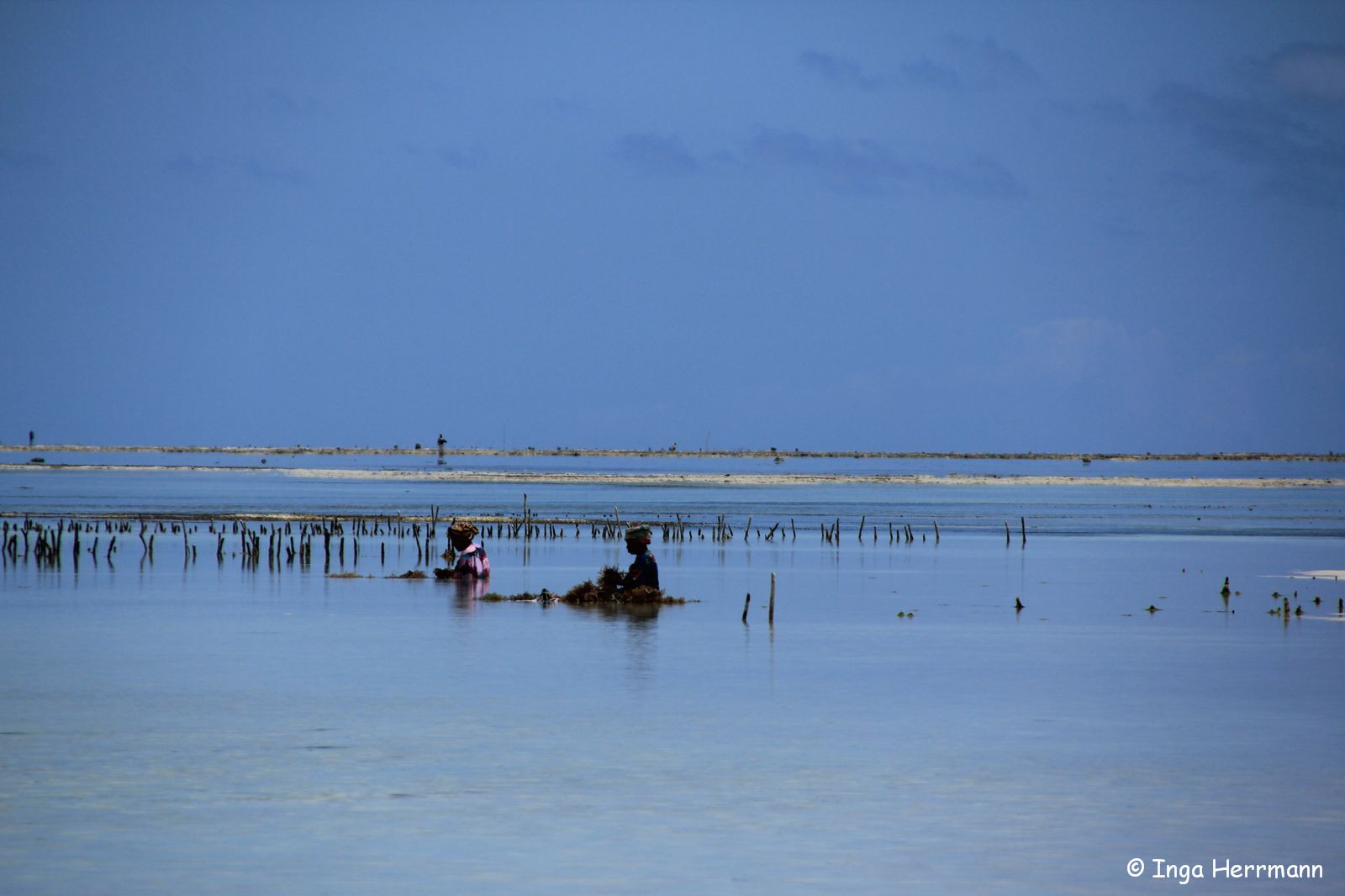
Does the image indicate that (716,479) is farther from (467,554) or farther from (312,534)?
(467,554)

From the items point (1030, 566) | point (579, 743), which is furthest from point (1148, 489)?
point (579, 743)

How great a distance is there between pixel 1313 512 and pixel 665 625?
62.3 m

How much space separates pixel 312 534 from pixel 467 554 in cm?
1519

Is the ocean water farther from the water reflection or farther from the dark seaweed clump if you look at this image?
the dark seaweed clump

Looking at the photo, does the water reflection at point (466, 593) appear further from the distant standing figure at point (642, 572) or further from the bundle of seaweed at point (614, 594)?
the distant standing figure at point (642, 572)

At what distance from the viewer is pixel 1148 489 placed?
119625 millimetres

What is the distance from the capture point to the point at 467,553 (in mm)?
37281

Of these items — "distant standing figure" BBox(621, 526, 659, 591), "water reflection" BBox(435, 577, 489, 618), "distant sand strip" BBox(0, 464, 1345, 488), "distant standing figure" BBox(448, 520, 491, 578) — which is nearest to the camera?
"water reflection" BBox(435, 577, 489, 618)

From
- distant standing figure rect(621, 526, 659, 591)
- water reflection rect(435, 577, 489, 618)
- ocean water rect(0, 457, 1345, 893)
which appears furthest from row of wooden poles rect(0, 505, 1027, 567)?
distant standing figure rect(621, 526, 659, 591)

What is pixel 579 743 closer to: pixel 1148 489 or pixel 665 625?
pixel 665 625

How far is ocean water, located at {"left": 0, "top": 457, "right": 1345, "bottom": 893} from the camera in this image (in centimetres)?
1272

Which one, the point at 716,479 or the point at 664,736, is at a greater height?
the point at 716,479

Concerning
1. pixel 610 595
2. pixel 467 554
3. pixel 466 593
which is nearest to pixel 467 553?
pixel 467 554

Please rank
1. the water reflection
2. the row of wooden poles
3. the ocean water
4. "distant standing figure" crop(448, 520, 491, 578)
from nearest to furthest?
the ocean water < the water reflection < "distant standing figure" crop(448, 520, 491, 578) < the row of wooden poles
